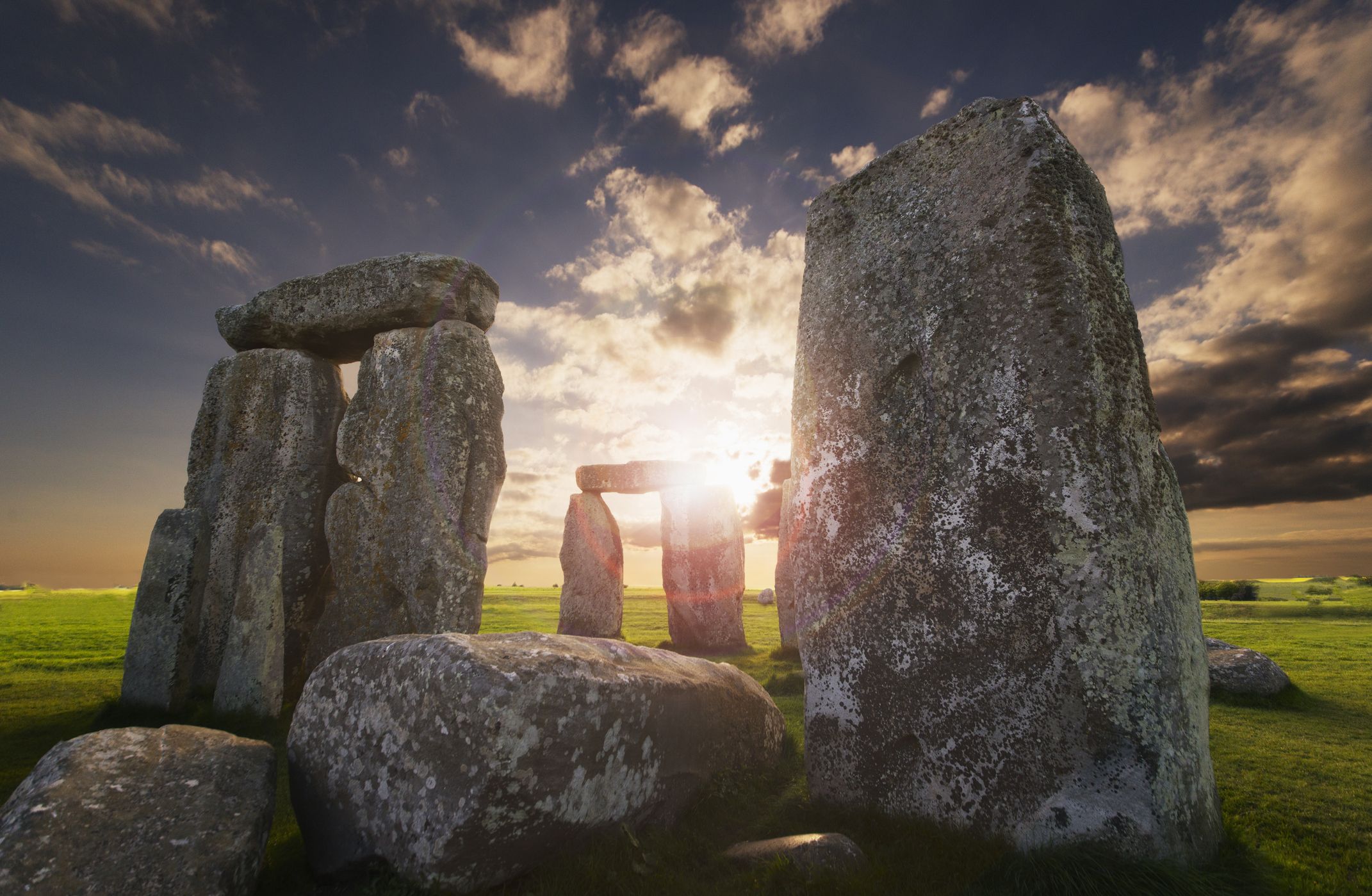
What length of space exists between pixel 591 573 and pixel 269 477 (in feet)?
22.3

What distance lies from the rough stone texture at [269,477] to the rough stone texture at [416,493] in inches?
27.3

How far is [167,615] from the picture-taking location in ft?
24.2

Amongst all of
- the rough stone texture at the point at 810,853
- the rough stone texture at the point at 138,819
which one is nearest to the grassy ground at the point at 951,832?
the rough stone texture at the point at 810,853

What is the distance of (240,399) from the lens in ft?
29.7

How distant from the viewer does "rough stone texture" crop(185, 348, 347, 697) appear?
27.2 ft

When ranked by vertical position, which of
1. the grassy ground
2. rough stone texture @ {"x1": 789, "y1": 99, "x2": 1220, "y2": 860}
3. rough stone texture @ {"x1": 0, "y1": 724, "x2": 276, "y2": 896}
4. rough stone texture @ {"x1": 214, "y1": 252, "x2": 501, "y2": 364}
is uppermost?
rough stone texture @ {"x1": 214, "y1": 252, "x2": 501, "y2": 364}

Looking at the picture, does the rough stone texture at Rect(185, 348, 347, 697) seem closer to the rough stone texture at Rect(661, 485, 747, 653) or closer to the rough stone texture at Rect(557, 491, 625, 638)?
the rough stone texture at Rect(557, 491, 625, 638)

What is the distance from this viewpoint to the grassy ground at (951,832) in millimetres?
2869

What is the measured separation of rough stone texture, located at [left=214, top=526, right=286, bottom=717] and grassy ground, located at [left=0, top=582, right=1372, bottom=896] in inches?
10.7

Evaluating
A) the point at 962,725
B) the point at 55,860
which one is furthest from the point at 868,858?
the point at 55,860

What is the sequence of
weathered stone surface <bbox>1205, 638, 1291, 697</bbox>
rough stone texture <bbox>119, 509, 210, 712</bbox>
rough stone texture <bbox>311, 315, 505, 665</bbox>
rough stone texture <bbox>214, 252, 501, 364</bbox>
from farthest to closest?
1. rough stone texture <bbox>214, 252, 501, 364</bbox>
2. rough stone texture <bbox>311, 315, 505, 665</bbox>
3. weathered stone surface <bbox>1205, 638, 1291, 697</bbox>
4. rough stone texture <bbox>119, 509, 210, 712</bbox>

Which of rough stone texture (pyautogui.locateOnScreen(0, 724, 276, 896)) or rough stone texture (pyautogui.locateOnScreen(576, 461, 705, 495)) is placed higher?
rough stone texture (pyautogui.locateOnScreen(576, 461, 705, 495))

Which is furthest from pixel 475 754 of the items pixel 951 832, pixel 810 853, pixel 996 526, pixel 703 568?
pixel 703 568

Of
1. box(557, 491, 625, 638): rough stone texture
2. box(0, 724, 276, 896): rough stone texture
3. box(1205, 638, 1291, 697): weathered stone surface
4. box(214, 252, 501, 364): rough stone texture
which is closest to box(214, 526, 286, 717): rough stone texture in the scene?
box(214, 252, 501, 364): rough stone texture
